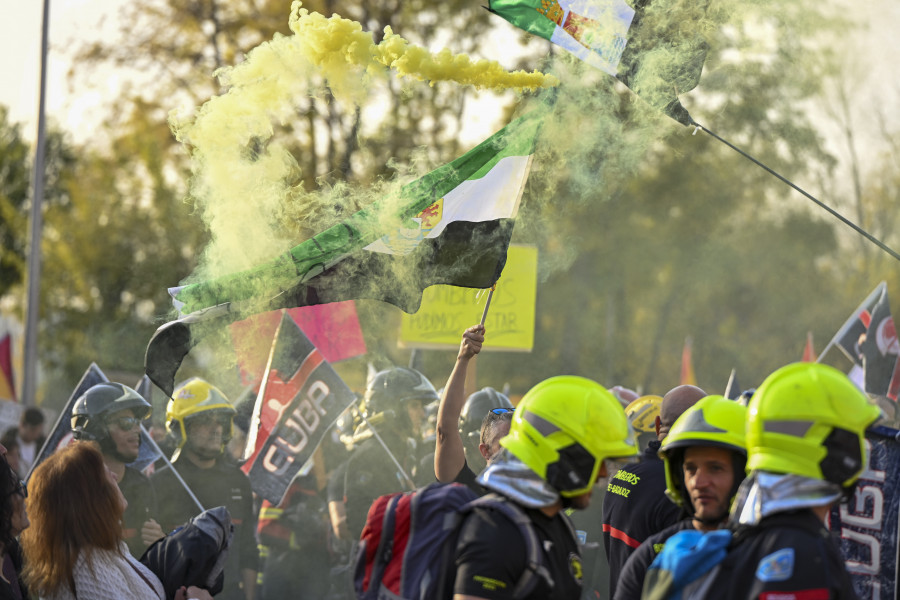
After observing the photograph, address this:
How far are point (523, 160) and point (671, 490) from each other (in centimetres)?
266

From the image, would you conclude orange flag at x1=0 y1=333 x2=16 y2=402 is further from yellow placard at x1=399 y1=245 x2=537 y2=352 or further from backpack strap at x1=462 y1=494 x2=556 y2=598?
backpack strap at x1=462 y1=494 x2=556 y2=598

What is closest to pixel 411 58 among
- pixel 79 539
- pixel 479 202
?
pixel 479 202

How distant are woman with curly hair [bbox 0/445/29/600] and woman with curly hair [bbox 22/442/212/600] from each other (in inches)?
1.8

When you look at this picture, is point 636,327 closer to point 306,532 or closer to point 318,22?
point 306,532

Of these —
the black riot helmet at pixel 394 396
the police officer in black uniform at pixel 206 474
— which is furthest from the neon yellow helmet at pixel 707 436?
the black riot helmet at pixel 394 396

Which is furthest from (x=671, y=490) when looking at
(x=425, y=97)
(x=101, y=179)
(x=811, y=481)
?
(x=101, y=179)

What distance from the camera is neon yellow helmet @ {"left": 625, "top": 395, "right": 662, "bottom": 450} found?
8461mm

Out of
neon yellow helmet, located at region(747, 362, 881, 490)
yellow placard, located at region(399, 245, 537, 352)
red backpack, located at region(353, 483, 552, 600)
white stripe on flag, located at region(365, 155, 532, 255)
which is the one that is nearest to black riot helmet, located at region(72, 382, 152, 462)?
white stripe on flag, located at region(365, 155, 532, 255)

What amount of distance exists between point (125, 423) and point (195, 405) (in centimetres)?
142

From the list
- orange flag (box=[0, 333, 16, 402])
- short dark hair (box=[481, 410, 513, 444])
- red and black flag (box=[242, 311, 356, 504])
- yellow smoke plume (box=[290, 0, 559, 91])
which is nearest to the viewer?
short dark hair (box=[481, 410, 513, 444])

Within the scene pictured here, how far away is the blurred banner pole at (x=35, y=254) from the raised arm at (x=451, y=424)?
1243 cm

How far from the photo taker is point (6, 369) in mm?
13766

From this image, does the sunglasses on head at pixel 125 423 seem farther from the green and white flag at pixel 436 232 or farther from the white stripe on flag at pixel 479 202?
the white stripe on flag at pixel 479 202

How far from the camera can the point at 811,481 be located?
2682 millimetres
